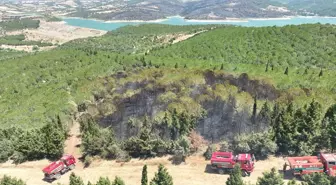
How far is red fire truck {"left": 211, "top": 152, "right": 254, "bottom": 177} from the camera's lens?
98.3 ft

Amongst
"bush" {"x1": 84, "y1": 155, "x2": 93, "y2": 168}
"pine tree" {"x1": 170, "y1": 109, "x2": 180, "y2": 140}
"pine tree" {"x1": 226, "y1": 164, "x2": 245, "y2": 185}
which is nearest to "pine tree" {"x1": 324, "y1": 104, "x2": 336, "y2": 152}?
"pine tree" {"x1": 226, "y1": 164, "x2": 245, "y2": 185}

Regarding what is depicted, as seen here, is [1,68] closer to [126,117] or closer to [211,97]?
[126,117]

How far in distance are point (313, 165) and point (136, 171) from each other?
47.8 feet

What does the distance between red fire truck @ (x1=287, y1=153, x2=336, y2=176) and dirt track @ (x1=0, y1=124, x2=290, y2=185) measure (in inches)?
81.4

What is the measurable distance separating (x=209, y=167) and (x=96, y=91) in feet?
74.9

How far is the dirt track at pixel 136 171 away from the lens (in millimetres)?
30422

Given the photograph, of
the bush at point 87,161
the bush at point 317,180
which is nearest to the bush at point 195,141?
the bush at point 87,161

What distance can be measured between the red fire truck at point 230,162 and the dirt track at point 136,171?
56 cm

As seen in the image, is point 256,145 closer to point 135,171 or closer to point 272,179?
point 272,179

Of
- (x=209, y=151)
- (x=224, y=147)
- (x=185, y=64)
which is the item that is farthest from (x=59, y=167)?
(x=185, y=64)

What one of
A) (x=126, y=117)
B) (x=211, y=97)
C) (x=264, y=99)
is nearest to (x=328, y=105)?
(x=264, y=99)

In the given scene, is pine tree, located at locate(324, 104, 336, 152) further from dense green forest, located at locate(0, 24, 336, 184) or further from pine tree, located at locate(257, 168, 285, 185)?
pine tree, located at locate(257, 168, 285, 185)

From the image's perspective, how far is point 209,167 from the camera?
105 ft

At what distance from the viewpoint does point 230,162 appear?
30125 mm
